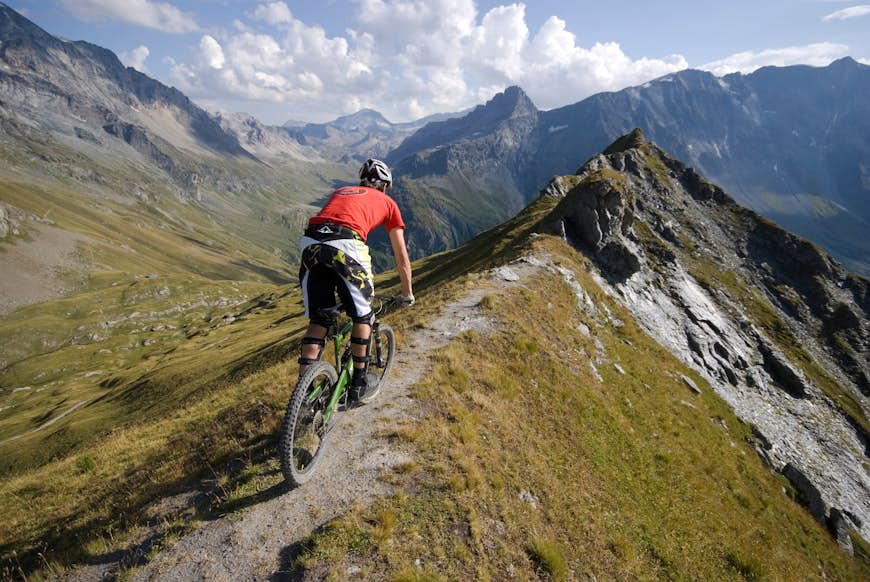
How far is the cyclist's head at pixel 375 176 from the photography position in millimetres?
9273

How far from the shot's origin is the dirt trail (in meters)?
6.35

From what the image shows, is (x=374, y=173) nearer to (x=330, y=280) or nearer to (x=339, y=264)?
(x=339, y=264)

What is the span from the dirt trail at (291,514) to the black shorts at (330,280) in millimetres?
3375

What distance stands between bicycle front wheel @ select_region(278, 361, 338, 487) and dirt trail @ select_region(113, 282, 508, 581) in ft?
1.49

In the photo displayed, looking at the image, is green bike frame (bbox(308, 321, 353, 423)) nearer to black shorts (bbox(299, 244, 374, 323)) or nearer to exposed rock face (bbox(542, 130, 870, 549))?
black shorts (bbox(299, 244, 374, 323))

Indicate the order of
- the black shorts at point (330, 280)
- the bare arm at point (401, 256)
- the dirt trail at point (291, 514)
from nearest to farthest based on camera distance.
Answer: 1. the dirt trail at point (291, 514)
2. the black shorts at point (330, 280)
3. the bare arm at point (401, 256)

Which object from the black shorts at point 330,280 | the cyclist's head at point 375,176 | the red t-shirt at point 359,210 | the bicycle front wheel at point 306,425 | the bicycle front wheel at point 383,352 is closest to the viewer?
the bicycle front wheel at point 306,425

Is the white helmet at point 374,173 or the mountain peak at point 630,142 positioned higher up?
the mountain peak at point 630,142

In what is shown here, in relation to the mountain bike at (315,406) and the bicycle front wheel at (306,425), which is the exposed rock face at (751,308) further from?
the bicycle front wheel at (306,425)

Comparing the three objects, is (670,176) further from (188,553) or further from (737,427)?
A: (188,553)

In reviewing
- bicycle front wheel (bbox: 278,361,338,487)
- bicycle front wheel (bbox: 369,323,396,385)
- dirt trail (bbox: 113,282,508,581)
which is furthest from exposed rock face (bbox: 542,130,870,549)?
bicycle front wheel (bbox: 278,361,338,487)

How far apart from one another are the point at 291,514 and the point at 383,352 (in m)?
5.58

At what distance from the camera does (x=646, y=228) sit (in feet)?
202

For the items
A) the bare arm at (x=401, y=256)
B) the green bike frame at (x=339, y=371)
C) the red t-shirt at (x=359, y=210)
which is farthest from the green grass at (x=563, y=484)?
the red t-shirt at (x=359, y=210)
